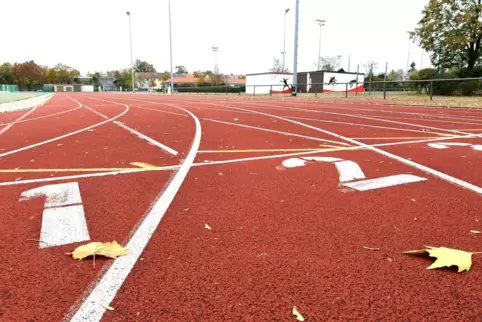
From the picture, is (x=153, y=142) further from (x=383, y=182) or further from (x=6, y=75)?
(x=6, y=75)

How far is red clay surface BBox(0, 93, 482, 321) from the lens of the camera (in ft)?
6.84

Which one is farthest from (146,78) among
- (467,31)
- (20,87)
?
(467,31)

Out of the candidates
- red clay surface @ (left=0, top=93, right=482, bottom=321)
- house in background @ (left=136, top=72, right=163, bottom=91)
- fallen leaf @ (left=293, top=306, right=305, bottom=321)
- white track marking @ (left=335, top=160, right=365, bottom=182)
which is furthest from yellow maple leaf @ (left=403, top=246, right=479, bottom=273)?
house in background @ (left=136, top=72, right=163, bottom=91)

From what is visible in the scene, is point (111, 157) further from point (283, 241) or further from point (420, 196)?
point (420, 196)

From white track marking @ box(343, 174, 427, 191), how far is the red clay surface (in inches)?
5.1

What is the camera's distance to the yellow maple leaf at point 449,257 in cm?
249

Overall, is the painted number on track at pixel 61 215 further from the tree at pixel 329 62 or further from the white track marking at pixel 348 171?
the tree at pixel 329 62

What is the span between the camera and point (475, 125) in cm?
1013

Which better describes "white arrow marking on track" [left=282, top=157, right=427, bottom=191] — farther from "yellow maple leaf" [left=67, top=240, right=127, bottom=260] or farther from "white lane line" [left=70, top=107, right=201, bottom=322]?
"yellow maple leaf" [left=67, top=240, right=127, bottom=260]

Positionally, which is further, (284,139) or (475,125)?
(475,125)

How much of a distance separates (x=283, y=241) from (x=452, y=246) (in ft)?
4.01

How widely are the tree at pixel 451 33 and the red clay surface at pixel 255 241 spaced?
29676 mm

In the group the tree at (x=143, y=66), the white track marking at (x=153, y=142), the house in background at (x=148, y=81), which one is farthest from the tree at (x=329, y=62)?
the tree at (x=143, y=66)

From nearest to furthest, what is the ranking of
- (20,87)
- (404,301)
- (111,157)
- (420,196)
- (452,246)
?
1. (404,301)
2. (452,246)
3. (420,196)
4. (111,157)
5. (20,87)
